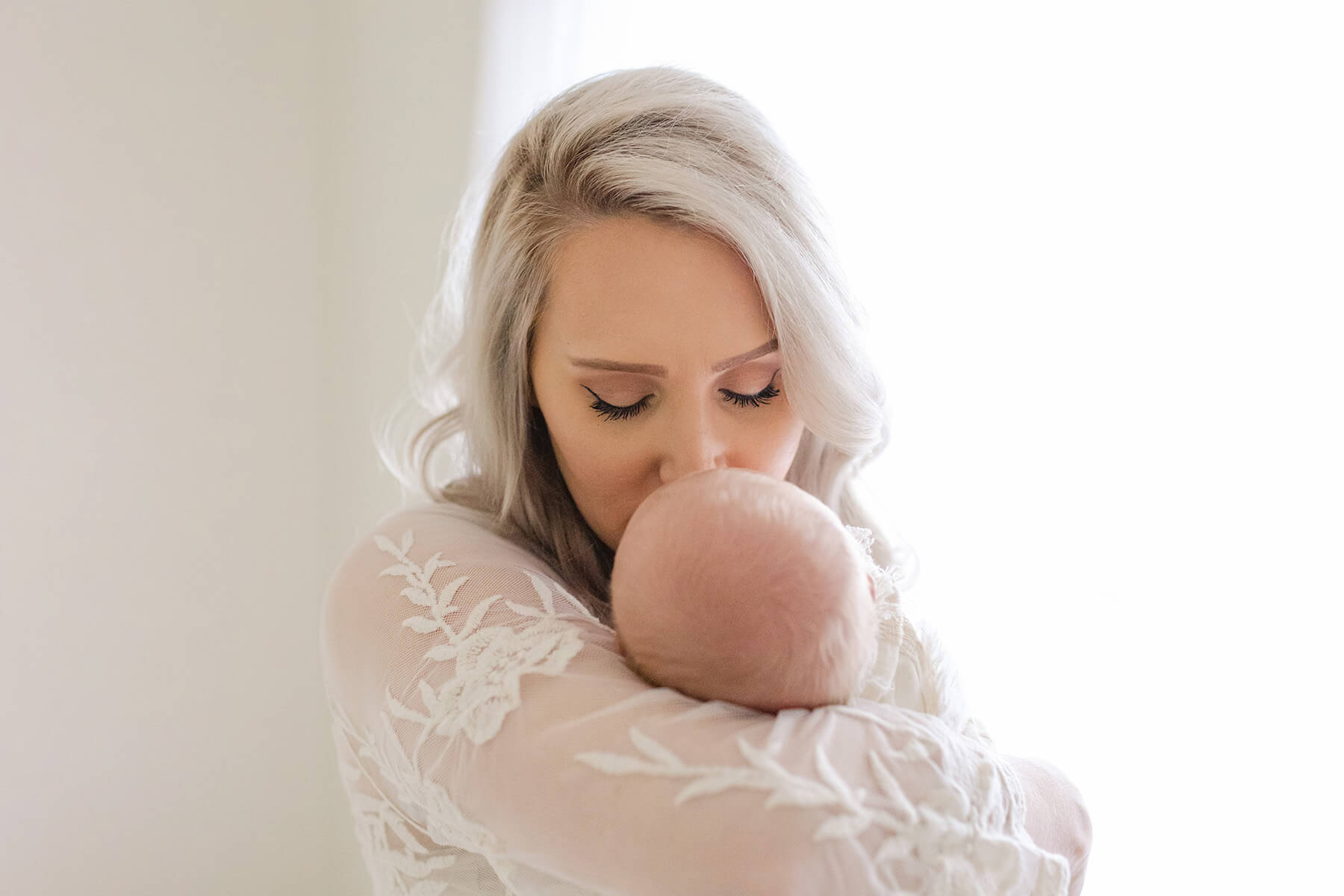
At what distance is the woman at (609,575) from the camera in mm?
809

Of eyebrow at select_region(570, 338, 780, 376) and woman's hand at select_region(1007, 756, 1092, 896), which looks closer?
woman's hand at select_region(1007, 756, 1092, 896)

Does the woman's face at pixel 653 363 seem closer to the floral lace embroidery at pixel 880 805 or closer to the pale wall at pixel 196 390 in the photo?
the floral lace embroidery at pixel 880 805

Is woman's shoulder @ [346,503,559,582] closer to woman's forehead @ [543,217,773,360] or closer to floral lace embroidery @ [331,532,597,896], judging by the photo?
floral lace embroidery @ [331,532,597,896]

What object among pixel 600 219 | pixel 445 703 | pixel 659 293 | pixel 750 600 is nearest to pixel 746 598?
pixel 750 600

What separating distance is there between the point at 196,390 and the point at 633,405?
159 cm

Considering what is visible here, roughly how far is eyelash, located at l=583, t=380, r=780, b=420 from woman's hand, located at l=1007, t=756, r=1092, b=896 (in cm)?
52

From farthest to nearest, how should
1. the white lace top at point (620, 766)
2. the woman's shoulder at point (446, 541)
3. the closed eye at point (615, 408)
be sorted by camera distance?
1. the closed eye at point (615, 408)
2. the woman's shoulder at point (446, 541)
3. the white lace top at point (620, 766)

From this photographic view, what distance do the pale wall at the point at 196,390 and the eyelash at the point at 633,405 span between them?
1182mm

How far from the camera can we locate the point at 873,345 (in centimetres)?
139

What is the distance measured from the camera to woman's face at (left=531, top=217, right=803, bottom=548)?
1151mm

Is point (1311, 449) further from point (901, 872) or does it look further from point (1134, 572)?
point (901, 872)

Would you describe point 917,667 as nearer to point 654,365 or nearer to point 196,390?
point 654,365

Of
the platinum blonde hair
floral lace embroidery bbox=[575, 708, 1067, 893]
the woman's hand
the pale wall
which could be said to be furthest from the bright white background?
floral lace embroidery bbox=[575, 708, 1067, 893]

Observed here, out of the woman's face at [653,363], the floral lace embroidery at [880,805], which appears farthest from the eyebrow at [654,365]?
the floral lace embroidery at [880,805]
